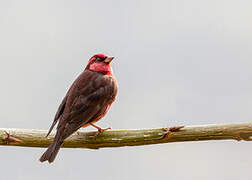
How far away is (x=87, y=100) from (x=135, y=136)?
158cm

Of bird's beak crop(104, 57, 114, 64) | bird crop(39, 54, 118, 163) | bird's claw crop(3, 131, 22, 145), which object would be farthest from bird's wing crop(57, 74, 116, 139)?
bird's claw crop(3, 131, 22, 145)

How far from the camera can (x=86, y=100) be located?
4.75 meters

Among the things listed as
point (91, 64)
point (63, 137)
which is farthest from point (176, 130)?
point (91, 64)

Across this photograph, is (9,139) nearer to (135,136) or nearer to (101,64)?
(135,136)

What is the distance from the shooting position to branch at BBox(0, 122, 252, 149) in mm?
3057

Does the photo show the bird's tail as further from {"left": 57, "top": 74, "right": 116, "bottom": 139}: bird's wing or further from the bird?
{"left": 57, "top": 74, "right": 116, "bottom": 139}: bird's wing

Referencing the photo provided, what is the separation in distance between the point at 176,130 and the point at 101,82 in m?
2.03

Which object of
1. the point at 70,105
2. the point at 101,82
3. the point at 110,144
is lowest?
the point at 110,144

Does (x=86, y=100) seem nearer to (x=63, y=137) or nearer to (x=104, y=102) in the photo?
(x=104, y=102)

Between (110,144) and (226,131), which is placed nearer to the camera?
(226,131)

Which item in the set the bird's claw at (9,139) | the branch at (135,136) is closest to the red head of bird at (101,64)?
the branch at (135,136)

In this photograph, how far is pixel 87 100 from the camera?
15.6 feet

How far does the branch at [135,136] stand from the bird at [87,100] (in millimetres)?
156

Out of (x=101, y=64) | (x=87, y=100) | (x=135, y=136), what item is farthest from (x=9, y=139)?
(x=101, y=64)
